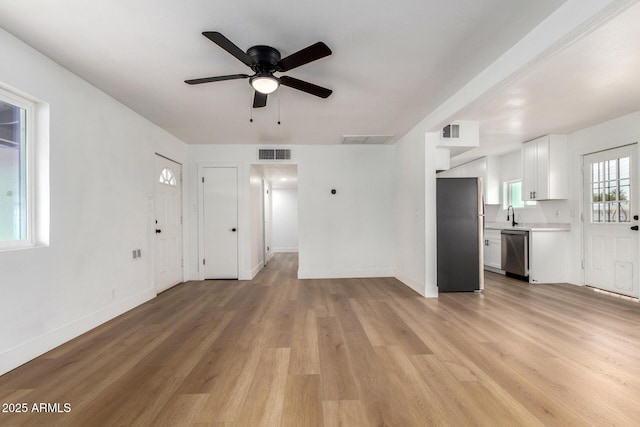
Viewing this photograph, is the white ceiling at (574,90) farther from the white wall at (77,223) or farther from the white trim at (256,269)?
the white trim at (256,269)

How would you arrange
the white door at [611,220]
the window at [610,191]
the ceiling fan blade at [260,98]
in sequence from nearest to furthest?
the ceiling fan blade at [260,98]
the white door at [611,220]
the window at [610,191]

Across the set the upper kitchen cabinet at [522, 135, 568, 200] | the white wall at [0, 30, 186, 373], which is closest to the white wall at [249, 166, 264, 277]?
the white wall at [0, 30, 186, 373]

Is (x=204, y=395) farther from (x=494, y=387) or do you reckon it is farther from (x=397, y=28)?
(x=397, y=28)

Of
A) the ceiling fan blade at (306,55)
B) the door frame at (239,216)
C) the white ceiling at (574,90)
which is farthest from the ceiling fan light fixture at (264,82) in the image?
the door frame at (239,216)

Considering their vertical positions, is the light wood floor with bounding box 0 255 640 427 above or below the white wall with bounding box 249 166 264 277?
below

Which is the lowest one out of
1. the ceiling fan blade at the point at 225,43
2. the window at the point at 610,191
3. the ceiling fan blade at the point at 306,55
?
the window at the point at 610,191

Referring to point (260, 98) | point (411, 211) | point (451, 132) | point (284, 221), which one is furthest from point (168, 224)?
point (284, 221)

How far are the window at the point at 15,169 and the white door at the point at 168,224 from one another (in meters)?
1.77

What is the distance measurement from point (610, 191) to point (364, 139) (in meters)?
3.80

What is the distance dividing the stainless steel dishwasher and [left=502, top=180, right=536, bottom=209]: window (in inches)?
44.5

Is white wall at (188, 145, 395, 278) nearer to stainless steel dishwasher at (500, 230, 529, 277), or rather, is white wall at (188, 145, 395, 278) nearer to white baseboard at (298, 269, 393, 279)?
white baseboard at (298, 269, 393, 279)

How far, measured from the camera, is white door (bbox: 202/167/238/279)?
5.05 meters

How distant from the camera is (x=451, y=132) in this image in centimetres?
388

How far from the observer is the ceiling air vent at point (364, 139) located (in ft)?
15.2
